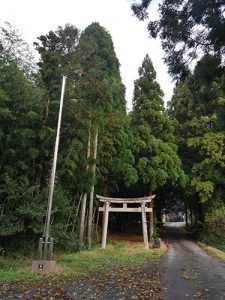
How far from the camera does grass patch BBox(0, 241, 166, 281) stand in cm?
799

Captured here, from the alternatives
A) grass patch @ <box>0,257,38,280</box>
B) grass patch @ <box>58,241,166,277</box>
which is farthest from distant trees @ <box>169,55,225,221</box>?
grass patch @ <box>0,257,38,280</box>

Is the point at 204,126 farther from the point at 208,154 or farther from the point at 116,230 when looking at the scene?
the point at 116,230

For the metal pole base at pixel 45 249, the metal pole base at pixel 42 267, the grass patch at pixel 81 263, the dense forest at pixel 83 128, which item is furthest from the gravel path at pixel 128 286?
the dense forest at pixel 83 128

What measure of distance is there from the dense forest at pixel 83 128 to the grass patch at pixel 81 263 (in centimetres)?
86

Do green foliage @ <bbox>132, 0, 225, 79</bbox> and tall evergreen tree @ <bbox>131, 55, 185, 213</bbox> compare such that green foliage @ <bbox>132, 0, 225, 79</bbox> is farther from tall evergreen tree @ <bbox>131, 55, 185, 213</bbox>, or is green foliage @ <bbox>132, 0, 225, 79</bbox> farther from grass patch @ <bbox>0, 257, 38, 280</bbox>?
tall evergreen tree @ <bbox>131, 55, 185, 213</bbox>

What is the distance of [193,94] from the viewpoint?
669cm

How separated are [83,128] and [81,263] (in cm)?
450

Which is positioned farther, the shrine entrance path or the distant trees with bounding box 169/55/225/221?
the distant trees with bounding box 169/55/225/221

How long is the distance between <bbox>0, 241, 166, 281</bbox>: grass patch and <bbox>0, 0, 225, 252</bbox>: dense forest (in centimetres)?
86

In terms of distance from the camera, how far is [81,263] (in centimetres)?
973

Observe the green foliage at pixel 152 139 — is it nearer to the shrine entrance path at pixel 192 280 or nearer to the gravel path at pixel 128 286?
the shrine entrance path at pixel 192 280

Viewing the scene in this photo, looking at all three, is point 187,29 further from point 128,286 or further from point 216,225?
point 216,225

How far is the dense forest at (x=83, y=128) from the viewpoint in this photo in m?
5.82

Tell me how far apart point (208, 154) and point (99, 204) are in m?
6.91
